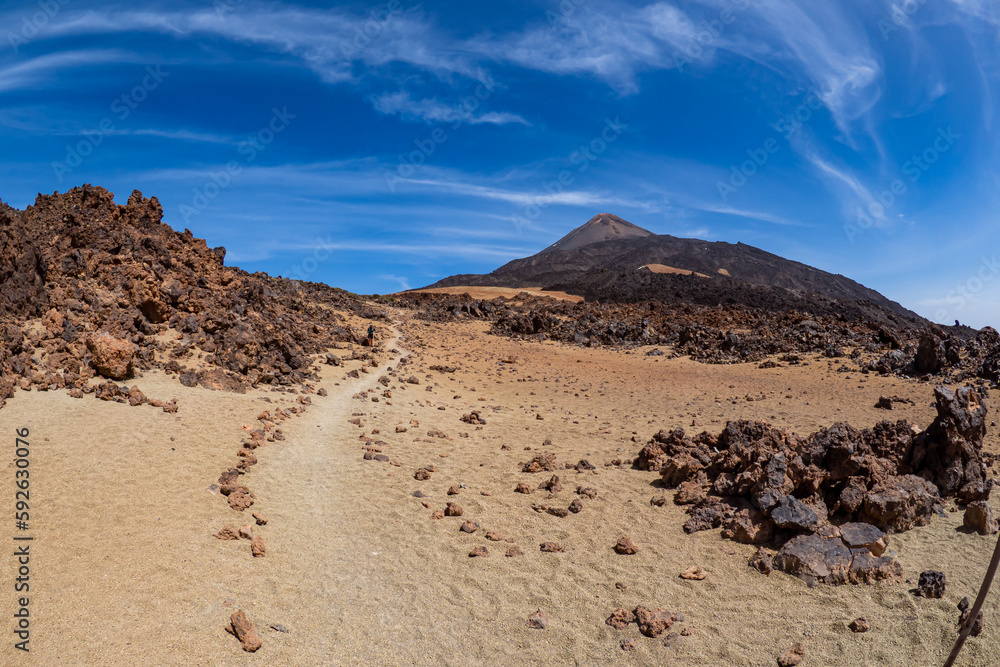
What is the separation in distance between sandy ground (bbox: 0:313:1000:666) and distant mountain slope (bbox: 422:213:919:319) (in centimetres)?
4881

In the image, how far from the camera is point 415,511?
8.33 meters

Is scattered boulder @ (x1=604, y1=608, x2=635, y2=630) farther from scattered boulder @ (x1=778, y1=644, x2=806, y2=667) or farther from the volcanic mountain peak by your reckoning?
the volcanic mountain peak

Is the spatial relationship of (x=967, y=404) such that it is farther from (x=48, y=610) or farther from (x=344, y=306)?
(x=344, y=306)

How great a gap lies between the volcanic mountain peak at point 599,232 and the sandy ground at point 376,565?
124054 millimetres

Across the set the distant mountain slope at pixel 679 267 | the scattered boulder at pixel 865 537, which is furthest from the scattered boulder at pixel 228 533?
the distant mountain slope at pixel 679 267

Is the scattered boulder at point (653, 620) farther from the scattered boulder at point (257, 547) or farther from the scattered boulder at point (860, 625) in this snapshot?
the scattered boulder at point (257, 547)

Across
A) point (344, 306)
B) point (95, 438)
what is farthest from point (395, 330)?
point (95, 438)

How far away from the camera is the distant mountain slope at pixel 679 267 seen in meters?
72.9

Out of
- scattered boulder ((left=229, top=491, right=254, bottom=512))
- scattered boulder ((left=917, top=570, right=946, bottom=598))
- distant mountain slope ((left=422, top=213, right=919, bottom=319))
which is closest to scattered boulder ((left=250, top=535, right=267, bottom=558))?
scattered boulder ((left=229, top=491, right=254, bottom=512))

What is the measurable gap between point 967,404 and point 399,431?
10.4 meters

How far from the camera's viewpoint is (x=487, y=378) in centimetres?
2123

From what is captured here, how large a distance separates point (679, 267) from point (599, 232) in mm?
62833

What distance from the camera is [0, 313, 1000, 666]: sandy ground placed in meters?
5.14

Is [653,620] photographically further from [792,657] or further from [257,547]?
[257,547]
